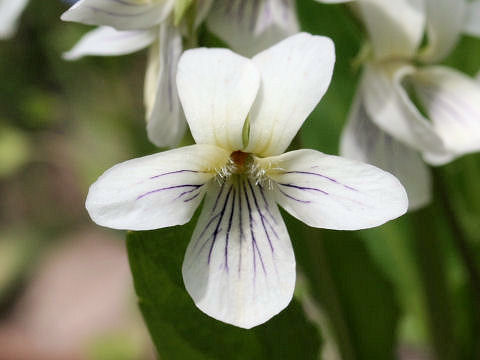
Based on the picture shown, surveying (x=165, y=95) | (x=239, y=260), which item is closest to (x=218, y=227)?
(x=239, y=260)

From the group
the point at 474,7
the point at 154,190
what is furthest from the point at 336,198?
the point at 474,7

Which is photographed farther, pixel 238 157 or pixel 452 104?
pixel 452 104

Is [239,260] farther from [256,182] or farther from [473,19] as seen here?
[473,19]

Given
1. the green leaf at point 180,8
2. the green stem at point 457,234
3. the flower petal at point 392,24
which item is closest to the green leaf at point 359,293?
the green stem at point 457,234

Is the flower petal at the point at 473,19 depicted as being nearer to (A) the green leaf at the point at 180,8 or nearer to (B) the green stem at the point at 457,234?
(B) the green stem at the point at 457,234

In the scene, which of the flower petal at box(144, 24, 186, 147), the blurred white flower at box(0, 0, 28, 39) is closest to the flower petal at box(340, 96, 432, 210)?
the flower petal at box(144, 24, 186, 147)

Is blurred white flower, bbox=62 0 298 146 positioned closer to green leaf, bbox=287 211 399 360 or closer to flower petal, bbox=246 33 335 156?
flower petal, bbox=246 33 335 156
